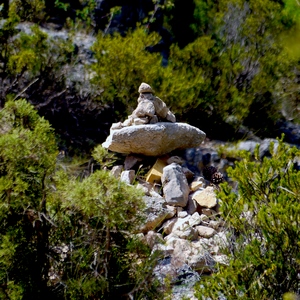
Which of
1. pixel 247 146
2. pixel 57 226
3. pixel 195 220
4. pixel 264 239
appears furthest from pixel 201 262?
pixel 247 146

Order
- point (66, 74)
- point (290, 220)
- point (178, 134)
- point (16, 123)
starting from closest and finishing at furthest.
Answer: point (290, 220), point (16, 123), point (178, 134), point (66, 74)

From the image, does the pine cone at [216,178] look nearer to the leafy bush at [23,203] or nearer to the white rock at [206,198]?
the white rock at [206,198]

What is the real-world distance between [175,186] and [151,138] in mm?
618

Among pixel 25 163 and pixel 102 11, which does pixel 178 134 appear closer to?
pixel 25 163

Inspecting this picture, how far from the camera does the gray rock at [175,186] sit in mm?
5418

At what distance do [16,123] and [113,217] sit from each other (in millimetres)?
1038

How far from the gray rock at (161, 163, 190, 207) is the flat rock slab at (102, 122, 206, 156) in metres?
0.37

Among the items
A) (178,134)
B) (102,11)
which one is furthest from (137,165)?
(102,11)

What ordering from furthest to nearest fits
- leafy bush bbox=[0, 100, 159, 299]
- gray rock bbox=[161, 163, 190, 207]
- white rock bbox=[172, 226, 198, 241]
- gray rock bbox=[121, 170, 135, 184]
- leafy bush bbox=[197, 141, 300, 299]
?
gray rock bbox=[121, 170, 135, 184] → gray rock bbox=[161, 163, 190, 207] → white rock bbox=[172, 226, 198, 241] → leafy bush bbox=[0, 100, 159, 299] → leafy bush bbox=[197, 141, 300, 299]

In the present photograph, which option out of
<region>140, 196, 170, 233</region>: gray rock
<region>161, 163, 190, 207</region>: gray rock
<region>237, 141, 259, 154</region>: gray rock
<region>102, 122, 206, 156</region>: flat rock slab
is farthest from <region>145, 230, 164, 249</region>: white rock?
<region>237, 141, 259, 154</region>: gray rock

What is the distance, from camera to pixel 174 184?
216 inches

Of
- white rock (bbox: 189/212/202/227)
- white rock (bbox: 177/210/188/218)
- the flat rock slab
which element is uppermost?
the flat rock slab

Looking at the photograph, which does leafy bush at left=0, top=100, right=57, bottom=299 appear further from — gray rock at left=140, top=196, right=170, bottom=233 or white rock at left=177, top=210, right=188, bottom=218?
white rock at left=177, top=210, right=188, bottom=218

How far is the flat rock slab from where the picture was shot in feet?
18.9
